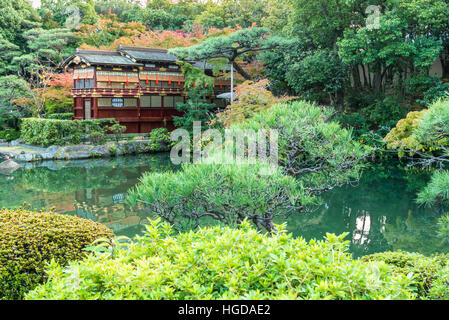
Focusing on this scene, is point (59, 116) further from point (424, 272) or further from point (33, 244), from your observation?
point (424, 272)

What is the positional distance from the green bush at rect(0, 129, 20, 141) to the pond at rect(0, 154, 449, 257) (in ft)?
20.2

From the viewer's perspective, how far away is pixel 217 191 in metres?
4.45

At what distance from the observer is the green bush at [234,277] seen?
1.70m

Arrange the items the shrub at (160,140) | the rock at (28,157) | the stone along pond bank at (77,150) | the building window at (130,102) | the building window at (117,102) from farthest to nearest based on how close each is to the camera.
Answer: the building window at (130,102)
the building window at (117,102)
the shrub at (160,140)
the stone along pond bank at (77,150)
the rock at (28,157)

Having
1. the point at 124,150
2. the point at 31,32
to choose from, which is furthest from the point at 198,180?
the point at 31,32

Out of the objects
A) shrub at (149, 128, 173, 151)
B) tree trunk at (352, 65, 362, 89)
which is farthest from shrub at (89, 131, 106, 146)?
tree trunk at (352, 65, 362, 89)

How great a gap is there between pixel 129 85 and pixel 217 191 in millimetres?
16821

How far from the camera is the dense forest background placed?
13945 mm

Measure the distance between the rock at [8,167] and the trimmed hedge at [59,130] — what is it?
285 cm

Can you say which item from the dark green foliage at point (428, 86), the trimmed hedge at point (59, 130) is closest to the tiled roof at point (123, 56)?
the trimmed hedge at point (59, 130)

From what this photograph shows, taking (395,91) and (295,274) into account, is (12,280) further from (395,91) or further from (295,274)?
(395,91)

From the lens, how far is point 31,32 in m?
22.0

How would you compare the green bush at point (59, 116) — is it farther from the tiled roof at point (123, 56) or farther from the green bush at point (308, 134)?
the green bush at point (308, 134)

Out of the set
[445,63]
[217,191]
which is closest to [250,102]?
[217,191]
